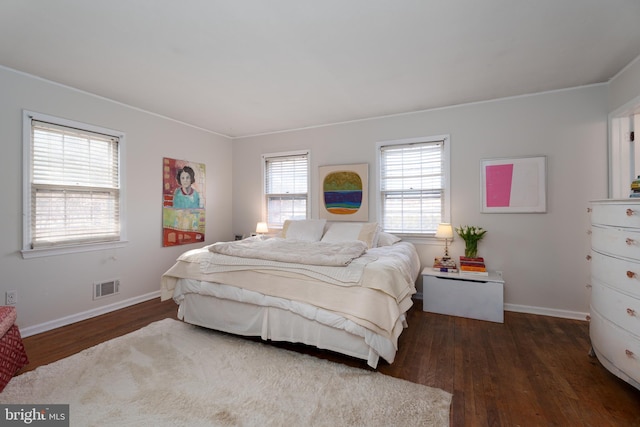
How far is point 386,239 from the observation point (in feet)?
11.6

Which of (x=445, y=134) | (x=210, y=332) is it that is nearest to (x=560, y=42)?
(x=445, y=134)

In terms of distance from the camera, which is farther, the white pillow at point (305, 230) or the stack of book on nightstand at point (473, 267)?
the white pillow at point (305, 230)

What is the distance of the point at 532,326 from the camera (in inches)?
113

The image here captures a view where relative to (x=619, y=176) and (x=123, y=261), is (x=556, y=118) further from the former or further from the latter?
(x=123, y=261)

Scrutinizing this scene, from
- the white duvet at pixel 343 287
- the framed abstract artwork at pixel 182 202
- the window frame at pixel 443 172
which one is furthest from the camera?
the framed abstract artwork at pixel 182 202

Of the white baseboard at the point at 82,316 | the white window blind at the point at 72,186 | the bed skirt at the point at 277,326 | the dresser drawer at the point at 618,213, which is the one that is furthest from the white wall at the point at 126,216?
the dresser drawer at the point at 618,213

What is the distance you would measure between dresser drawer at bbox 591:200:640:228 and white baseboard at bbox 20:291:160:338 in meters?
4.64

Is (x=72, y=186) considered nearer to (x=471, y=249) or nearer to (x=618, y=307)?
(x=471, y=249)

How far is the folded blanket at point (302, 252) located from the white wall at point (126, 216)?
5.11 feet

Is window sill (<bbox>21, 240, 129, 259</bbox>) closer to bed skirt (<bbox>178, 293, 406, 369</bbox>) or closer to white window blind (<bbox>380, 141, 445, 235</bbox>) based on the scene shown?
bed skirt (<bbox>178, 293, 406, 369</bbox>)

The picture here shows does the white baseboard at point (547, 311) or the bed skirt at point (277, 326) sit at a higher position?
the bed skirt at point (277, 326)

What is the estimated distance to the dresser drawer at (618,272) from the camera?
166 cm

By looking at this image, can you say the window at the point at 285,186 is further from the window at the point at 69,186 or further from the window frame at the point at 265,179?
the window at the point at 69,186

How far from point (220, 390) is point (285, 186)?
127 inches
